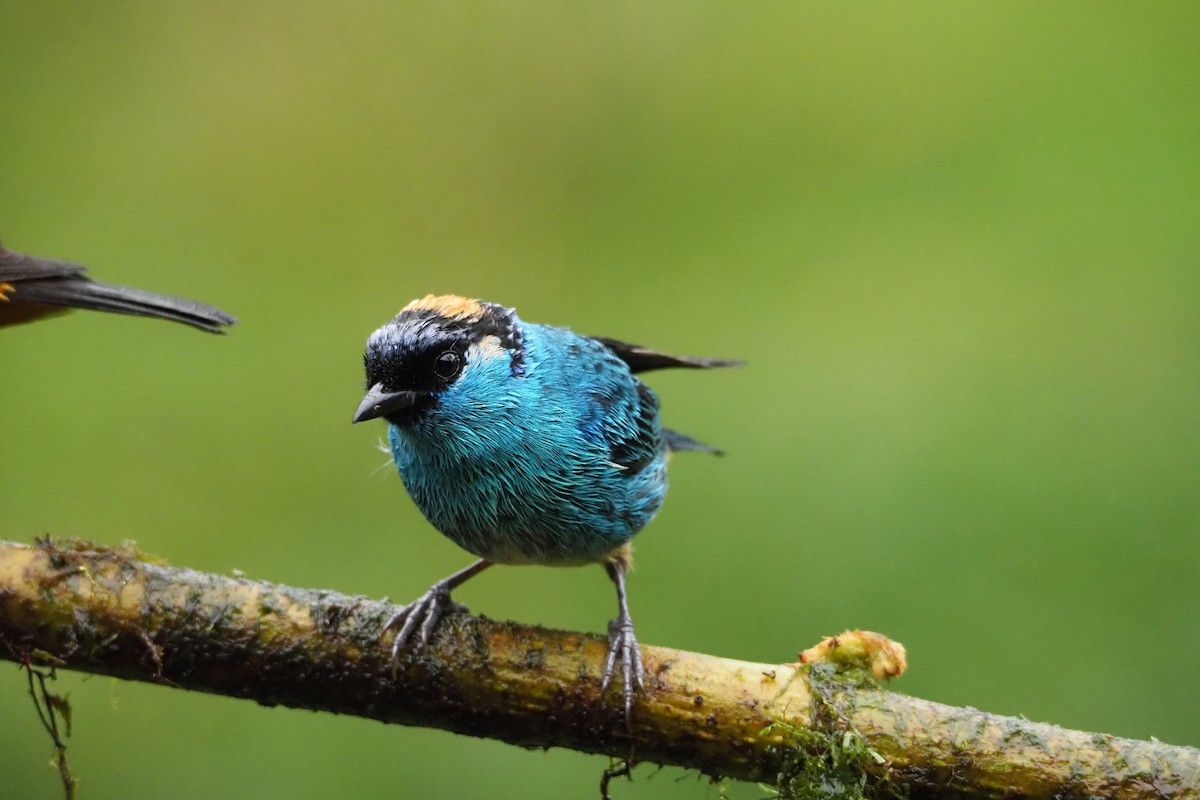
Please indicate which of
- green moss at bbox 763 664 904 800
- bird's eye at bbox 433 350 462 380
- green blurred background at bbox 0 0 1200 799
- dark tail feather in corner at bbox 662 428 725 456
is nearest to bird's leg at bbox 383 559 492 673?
bird's eye at bbox 433 350 462 380

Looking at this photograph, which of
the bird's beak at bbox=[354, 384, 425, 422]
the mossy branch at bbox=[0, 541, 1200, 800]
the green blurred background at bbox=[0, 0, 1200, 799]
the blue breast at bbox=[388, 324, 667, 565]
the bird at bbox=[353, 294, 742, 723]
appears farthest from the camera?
the green blurred background at bbox=[0, 0, 1200, 799]

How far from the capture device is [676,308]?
6195 mm

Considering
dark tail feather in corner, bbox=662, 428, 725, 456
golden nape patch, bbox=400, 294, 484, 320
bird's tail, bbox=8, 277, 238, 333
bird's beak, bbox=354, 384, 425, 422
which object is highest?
bird's tail, bbox=8, 277, 238, 333

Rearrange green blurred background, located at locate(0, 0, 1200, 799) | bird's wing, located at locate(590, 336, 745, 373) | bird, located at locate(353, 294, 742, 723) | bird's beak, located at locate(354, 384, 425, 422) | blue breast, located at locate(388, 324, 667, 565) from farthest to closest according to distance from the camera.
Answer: green blurred background, located at locate(0, 0, 1200, 799) < bird's wing, located at locate(590, 336, 745, 373) < blue breast, located at locate(388, 324, 667, 565) < bird, located at locate(353, 294, 742, 723) < bird's beak, located at locate(354, 384, 425, 422)

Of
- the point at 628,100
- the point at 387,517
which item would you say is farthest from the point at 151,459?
the point at 628,100

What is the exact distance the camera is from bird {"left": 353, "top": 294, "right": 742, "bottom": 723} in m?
3.16

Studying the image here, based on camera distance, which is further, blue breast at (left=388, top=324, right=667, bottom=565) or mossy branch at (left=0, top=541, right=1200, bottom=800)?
blue breast at (left=388, top=324, right=667, bottom=565)

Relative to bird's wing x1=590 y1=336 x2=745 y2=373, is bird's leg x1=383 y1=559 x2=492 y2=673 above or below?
below

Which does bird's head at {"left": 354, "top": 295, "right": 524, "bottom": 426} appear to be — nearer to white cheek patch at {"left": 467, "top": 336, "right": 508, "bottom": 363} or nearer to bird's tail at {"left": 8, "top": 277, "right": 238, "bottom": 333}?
white cheek patch at {"left": 467, "top": 336, "right": 508, "bottom": 363}

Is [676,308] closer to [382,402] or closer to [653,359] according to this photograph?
[653,359]

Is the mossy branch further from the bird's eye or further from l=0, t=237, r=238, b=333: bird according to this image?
l=0, t=237, r=238, b=333: bird

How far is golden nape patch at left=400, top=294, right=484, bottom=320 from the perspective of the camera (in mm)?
3256

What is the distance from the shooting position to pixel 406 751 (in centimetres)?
485

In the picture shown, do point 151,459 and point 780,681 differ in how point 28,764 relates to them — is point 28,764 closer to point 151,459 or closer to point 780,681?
point 151,459
